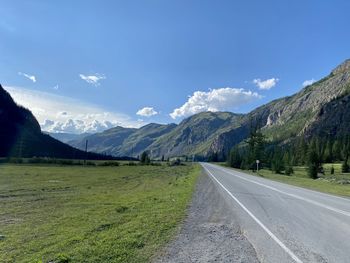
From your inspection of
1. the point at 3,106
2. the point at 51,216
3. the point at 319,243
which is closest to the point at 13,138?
the point at 3,106

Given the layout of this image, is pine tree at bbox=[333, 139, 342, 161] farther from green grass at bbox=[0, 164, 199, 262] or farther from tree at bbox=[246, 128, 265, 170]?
green grass at bbox=[0, 164, 199, 262]

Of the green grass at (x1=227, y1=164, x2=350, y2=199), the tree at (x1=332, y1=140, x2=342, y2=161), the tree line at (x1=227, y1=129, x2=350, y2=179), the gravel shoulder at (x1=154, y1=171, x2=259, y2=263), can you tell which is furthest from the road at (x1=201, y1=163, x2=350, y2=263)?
the tree at (x1=332, y1=140, x2=342, y2=161)

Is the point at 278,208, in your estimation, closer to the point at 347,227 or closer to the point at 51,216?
the point at 347,227

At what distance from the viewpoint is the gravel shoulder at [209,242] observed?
780cm

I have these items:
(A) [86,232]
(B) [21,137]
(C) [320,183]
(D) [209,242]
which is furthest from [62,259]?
(B) [21,137]

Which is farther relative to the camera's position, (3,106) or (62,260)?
(3,106)

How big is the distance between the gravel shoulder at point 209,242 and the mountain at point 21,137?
14961 cm

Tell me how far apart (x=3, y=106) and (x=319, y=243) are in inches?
7794

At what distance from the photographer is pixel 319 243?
9109 mm

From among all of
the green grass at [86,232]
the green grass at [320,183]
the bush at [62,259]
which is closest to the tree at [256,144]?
the green grass at [320,183]

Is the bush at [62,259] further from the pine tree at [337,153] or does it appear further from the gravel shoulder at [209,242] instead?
the pine tree at [337,153]

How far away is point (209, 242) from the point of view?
9422 millimetres

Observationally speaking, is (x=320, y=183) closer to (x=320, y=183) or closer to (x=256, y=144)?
(x=320, y=183)

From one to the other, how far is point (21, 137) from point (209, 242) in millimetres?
178045
